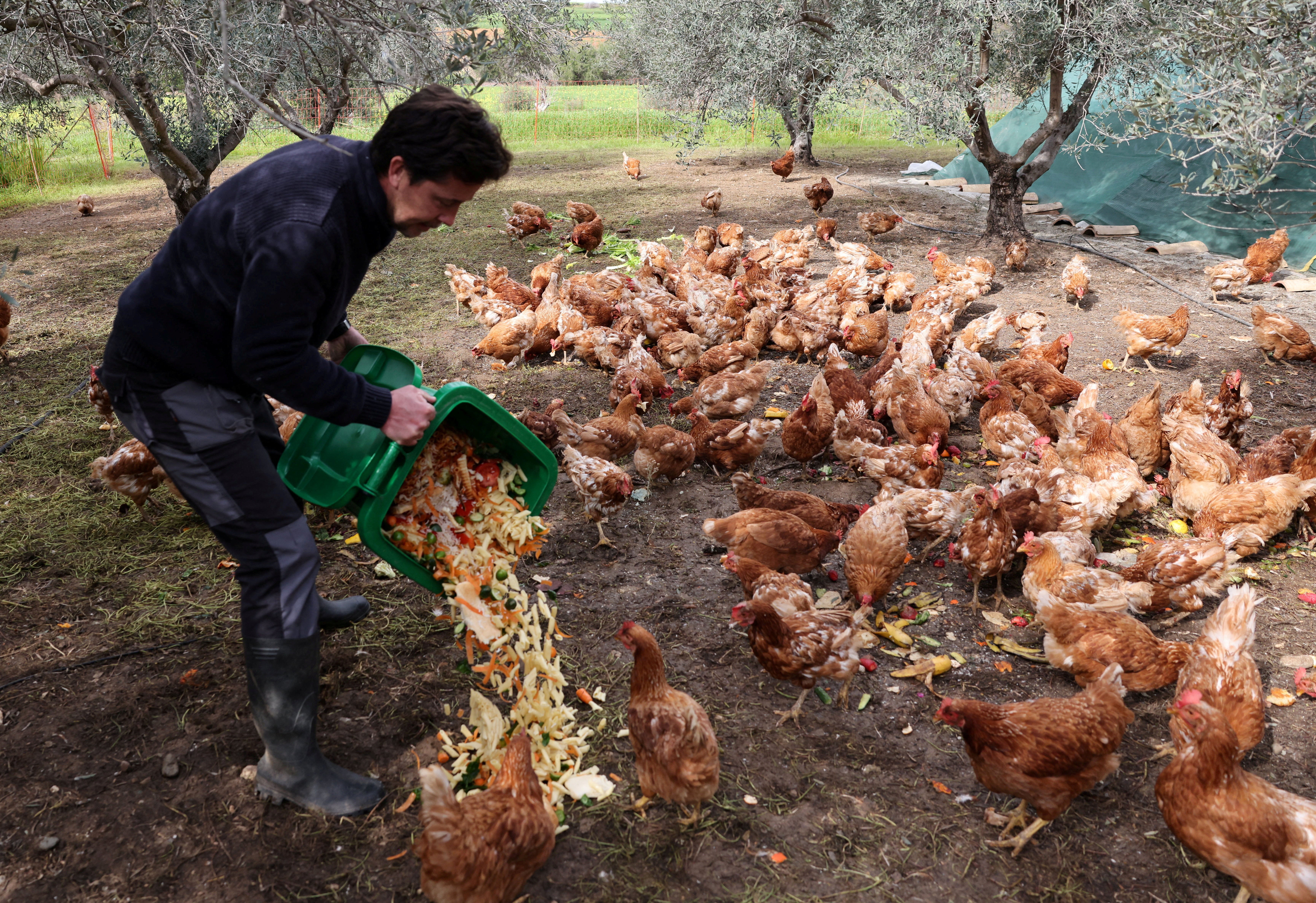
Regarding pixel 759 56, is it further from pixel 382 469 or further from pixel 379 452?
pixel 382 469

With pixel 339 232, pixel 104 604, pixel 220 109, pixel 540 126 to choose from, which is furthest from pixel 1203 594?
pixel 540 126

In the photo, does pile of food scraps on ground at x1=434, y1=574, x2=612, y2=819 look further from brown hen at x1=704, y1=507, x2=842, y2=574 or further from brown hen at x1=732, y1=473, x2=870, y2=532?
brown hen at x1=732, y1=473, x2=870, y2=532

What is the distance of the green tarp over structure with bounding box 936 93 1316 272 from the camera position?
444 inches

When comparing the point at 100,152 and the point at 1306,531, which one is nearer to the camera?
the point at 1306,531

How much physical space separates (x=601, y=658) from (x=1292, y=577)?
15.3ft

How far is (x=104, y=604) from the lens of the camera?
15.7 feet

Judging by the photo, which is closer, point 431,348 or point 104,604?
point 104,604

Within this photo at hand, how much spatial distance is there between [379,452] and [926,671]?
320cm

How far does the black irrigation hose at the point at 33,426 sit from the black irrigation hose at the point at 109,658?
→ 3559 mm

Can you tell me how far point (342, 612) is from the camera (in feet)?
14.9

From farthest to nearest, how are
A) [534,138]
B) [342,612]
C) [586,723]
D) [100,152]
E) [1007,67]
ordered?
[534,138] → [100,152] → [1007,67] → [342,612] → [586,723]

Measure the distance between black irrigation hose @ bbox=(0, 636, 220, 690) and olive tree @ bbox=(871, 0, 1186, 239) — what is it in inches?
422

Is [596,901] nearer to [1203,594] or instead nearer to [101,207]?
[1203,594]

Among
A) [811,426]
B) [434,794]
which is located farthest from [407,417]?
[811,426]
